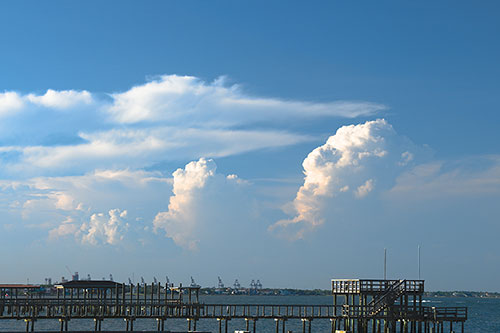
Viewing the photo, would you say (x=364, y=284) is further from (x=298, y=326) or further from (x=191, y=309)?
(x=298, y=326)

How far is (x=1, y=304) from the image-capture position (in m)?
52.5

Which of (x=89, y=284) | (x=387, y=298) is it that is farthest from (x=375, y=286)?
(x=89, y=284)

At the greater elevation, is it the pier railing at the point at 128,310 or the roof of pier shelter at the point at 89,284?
the roof of pier shelter at the point at 89,284

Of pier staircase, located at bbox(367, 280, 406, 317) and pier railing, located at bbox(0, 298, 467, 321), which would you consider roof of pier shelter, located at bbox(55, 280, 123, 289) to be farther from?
pier staircase, located at bbox(367, 280, 406, 317)

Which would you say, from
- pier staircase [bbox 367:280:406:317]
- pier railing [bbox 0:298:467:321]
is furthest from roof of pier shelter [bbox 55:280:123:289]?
pier staircase [bbox 367:280:406:317]

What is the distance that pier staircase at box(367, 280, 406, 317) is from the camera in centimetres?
5694

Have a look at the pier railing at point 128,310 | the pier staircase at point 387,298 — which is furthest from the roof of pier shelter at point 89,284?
the pier staircase at point 387,298

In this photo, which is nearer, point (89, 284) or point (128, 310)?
point (128, 310)

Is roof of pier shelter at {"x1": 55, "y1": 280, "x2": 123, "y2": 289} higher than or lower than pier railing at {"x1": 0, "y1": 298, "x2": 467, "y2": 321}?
higher

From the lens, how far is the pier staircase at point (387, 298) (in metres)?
56.9

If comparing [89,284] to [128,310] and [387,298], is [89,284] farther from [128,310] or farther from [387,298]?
[387,298]

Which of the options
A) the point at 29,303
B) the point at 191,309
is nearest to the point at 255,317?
the point at 191,309

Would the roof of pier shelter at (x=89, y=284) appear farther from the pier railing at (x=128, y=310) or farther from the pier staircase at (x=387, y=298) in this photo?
the pier staircase at (x=387, y=298)

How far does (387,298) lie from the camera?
57000mm
